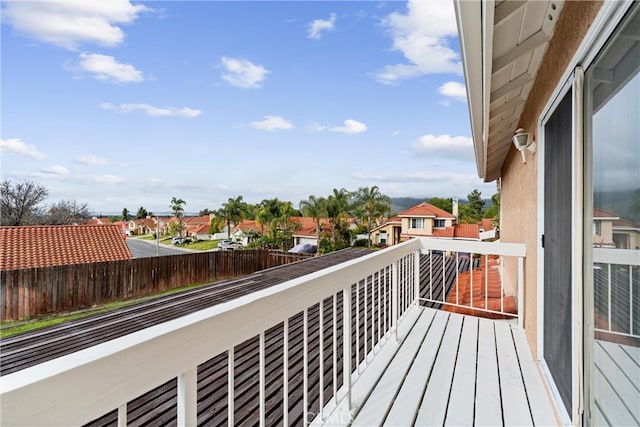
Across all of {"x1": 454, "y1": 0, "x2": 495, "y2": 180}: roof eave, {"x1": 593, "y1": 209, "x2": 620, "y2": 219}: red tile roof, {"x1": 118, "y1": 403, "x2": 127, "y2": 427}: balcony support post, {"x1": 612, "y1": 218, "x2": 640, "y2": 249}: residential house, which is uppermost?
{"x1": 454, "y1": 0, "x2": 495, "y2": 180}: roof eave

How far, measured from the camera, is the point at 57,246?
965cm

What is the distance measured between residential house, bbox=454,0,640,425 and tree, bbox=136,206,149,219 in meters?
24.3

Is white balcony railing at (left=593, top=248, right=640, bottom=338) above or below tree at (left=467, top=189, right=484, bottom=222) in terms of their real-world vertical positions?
below

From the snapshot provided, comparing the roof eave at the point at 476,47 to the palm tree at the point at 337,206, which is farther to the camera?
the palm tree at the point at 337,206

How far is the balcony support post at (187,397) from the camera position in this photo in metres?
0.81

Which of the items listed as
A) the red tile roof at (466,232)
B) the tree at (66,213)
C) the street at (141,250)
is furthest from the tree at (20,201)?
the red tile roof at (466,232)

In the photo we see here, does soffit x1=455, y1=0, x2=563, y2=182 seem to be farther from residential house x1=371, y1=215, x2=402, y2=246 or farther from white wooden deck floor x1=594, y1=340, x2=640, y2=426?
residential house x1=371, y1=215, x2=402, y2=246

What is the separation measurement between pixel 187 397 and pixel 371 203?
98.2ft

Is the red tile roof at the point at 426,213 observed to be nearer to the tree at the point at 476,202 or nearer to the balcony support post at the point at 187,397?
the tree at the point at 476,202

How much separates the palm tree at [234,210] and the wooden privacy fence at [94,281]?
24111 mm

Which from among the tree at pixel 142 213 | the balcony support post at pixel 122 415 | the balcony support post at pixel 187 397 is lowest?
the balcony support post at pixel 187 397

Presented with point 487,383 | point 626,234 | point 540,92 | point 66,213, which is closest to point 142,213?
point 66,213

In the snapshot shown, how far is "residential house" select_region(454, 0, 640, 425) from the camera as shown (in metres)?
0.97

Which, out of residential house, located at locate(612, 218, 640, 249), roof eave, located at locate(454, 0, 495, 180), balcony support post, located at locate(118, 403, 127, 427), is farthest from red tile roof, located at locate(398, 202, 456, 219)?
balcony support post, located at locate(118, 403, 127, 427)
